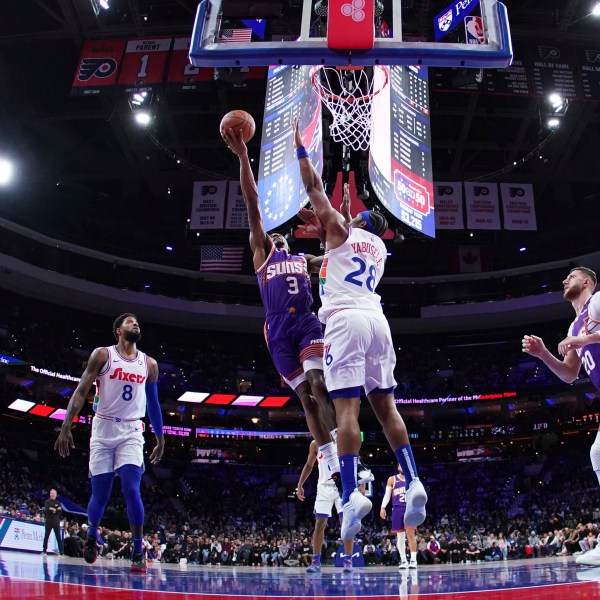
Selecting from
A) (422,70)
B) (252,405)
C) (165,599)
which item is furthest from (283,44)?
(252,405)

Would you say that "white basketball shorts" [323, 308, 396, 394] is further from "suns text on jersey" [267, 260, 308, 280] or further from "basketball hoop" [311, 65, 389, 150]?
"basketball hoop" [311, 65, 389, 150]

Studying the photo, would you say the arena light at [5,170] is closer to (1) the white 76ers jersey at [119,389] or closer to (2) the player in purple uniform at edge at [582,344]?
(1) the white 76ers jersey at [119,389]

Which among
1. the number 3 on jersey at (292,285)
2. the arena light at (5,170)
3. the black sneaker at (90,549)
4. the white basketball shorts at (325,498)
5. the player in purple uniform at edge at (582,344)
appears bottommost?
the black sneaker at (90,549)

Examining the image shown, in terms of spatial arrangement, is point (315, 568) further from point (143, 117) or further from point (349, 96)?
point (143, 117)

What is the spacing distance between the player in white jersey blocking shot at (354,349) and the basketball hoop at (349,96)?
4.89m

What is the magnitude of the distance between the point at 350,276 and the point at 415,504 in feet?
5.32

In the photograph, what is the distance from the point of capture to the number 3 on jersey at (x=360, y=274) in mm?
4625

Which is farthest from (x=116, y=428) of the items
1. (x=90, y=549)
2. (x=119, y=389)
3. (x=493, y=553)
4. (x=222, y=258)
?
(x=493, y=553)

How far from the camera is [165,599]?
9.55 feet

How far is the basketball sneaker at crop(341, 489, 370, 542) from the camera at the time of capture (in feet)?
13.0

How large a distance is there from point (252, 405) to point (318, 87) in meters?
23.4

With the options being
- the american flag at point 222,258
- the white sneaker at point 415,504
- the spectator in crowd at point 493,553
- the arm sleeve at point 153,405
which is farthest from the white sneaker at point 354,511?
the spectator in crowd at point 493,553

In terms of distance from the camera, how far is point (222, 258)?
21094 mm

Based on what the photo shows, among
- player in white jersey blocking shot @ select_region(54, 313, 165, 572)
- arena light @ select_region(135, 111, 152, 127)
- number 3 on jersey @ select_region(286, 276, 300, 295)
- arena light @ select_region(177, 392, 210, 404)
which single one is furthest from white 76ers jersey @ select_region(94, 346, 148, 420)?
arena light @ select_region(177, 392, 210, 404)
